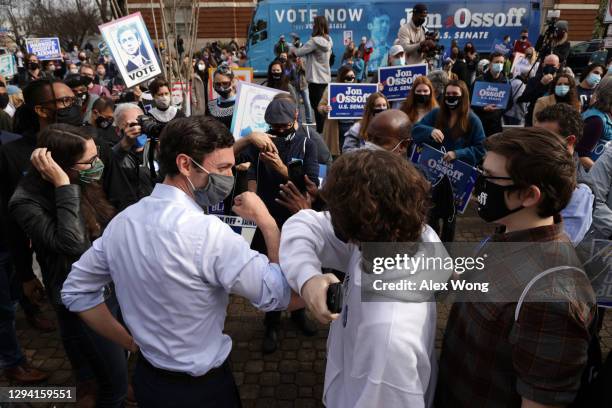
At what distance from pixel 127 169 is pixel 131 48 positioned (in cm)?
204

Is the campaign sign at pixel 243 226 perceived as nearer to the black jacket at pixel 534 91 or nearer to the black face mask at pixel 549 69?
the black jacket at pixel 534 91

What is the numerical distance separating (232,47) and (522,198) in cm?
2326

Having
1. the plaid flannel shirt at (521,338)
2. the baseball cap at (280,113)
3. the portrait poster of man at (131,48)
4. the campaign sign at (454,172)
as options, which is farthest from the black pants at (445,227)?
the portrait poster of man at (131,48)

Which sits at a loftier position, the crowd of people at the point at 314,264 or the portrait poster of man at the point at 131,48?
the portrait poster of man at the point at 131,48

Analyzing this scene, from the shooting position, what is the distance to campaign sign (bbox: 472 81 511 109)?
680cm

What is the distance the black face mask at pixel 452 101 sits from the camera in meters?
4.03

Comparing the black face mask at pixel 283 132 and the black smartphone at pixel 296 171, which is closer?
the black smartphone at pixel 296 171

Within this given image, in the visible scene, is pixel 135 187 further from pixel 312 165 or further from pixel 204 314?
pixel 204 314

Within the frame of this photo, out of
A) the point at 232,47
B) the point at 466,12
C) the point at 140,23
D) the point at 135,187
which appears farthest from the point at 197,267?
the point at 232,47

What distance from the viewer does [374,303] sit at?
3.62 ft

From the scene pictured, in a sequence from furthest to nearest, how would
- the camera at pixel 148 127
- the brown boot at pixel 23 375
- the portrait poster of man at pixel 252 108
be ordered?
1. the portrait poster of man at pixel 252 108
2. the camera at pixel 148 127
3. the brown boot at pixel 23 375

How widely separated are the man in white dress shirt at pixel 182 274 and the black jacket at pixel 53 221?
1.55ft

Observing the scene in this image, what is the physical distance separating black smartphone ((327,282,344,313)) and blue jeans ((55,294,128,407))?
157cm

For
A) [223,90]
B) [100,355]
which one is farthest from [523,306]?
[223,90]
